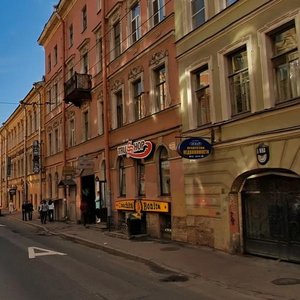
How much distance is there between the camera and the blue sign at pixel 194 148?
13.8 metres

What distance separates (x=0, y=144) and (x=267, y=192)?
58.6m

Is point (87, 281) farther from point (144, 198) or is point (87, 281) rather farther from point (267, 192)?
point (144, 198)

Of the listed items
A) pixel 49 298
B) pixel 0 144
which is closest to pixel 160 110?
pixel 49 298

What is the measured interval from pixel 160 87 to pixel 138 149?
2676 mm

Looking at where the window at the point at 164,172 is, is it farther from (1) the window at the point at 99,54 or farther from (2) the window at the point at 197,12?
(1) the window at the point at 99,54

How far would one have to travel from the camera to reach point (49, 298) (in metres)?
8.14

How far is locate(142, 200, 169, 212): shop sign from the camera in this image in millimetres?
17156

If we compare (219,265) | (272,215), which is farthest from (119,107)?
(219,265)

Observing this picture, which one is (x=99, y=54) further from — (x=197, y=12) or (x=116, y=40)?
(x=197, y=12)

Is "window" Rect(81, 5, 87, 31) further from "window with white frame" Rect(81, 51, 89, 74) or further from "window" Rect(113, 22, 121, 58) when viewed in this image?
"window" Rect(113, 22, 121, 58)

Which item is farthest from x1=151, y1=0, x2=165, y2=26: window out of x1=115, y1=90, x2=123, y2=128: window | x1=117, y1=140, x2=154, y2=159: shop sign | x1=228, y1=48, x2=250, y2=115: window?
x1=228, y1=48, x2=250, y2=115: window

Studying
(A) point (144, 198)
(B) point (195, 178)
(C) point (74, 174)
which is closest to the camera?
(B) point (195, 178)

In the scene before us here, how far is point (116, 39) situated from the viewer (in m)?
23.1

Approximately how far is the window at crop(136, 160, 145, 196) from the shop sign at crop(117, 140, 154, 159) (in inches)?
19.1
